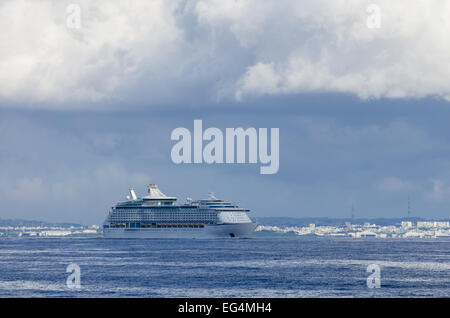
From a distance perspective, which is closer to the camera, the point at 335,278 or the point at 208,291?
the point at 208,291

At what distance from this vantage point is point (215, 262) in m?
99.9

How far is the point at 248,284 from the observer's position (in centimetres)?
7056

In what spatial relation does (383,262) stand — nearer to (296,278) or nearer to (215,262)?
(215,262)
